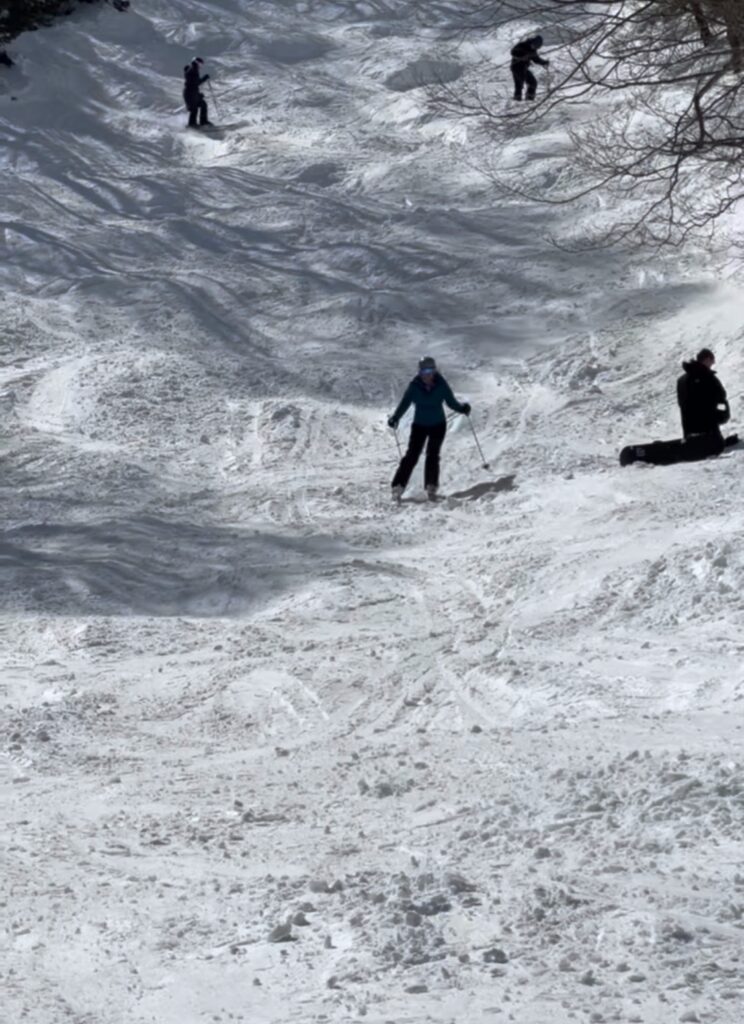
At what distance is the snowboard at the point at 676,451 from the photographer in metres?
14.8

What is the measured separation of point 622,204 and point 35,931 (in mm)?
19155

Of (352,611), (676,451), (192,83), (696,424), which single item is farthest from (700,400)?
(192,83)

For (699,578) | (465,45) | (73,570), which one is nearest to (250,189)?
(465,45)

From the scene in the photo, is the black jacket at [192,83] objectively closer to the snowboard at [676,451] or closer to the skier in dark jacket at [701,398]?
the skier in dark jacket at [701,398]

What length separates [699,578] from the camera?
10750 millimetres

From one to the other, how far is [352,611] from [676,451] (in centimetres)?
405

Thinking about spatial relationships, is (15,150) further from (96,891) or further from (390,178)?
(96,891)

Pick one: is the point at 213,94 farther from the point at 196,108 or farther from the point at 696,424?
the point at 696,424

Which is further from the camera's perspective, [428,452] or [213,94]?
[213,94]

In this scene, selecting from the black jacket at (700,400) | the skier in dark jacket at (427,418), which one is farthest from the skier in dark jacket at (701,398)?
the skier in dark jacket at (427,418)

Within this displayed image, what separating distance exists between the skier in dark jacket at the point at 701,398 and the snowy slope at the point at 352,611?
3.16 feet

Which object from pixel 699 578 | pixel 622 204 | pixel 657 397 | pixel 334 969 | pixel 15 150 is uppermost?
pixel 15 150

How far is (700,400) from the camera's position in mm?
14984

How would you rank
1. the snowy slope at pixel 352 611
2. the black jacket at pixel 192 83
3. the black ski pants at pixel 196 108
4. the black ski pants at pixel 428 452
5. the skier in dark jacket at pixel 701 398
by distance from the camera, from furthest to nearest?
the black ski pants at pixel 196 108, the black jacket at pixel 192 83, the black ski pants at pixel 428 452, the skier in dark jacket at pixel 701 398, the snowy slope at pixel 352 611
